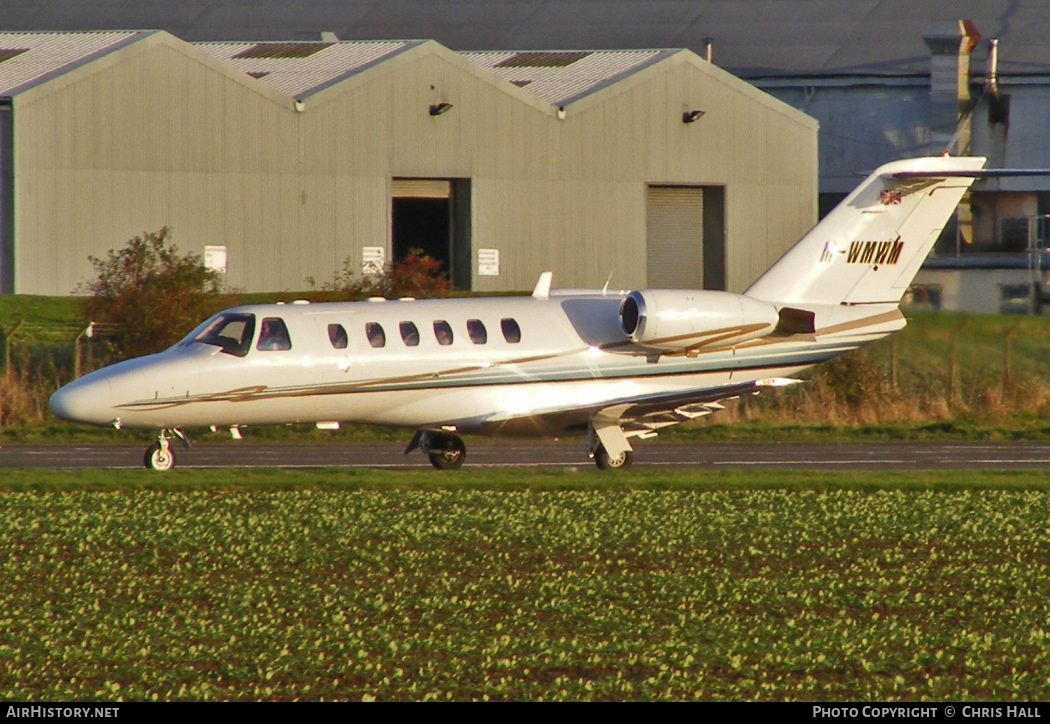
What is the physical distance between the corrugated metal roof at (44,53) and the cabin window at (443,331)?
23713 mm

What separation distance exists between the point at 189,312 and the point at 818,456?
47.0ft

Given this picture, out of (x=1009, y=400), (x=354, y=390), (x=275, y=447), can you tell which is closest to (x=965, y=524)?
(x=354, y=390)

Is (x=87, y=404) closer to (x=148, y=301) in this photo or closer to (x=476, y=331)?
(x=476, y=331)

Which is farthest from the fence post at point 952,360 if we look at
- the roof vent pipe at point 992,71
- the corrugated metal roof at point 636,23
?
the corrugated metal roof at point 636,23

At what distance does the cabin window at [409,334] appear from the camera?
2267 cm

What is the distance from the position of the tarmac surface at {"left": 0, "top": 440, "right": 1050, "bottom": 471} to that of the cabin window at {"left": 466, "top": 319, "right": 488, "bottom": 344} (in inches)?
95.5

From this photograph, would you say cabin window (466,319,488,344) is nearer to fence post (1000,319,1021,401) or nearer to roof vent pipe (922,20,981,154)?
fence post (1000,319,1021,401)

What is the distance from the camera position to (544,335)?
23328mm

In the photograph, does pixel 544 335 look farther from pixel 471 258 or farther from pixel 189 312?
pixel 471 258

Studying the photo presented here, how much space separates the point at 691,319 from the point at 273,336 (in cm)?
586

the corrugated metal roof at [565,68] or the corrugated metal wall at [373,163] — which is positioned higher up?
the corrugated metal roof at [565,68]

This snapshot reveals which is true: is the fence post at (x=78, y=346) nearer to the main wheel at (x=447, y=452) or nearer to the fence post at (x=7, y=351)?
the fence post at (x=7, y=351)

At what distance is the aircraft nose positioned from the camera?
21.2 m

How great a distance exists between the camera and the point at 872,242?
83.6ft
